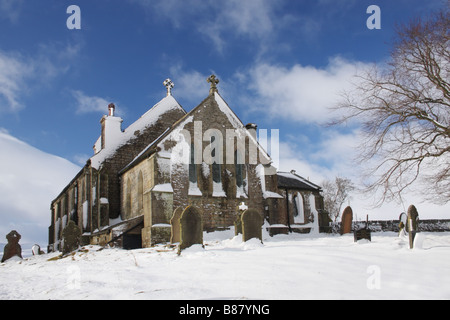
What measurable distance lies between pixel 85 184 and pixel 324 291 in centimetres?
1996

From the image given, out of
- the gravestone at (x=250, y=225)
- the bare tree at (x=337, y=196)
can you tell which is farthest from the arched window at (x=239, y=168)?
the bare tree at (x=337, y=196)

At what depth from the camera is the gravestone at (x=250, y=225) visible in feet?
44.4

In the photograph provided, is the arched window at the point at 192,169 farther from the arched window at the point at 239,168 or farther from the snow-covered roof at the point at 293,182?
the snow-covered roof at the point at 293,182

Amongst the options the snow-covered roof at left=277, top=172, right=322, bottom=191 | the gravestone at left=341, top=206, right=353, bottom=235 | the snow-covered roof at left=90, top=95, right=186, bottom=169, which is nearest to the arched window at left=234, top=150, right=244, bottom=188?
the gravestone at left=341, top=206, right=353, bottom=235

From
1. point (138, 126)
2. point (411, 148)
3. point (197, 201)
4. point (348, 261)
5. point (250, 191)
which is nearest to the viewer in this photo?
point (348, 261)

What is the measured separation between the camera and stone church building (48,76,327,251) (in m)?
18.2

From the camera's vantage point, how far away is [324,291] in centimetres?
605

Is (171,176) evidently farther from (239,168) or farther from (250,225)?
(250,225)

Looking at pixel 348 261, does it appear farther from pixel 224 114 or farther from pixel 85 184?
pixel 85 184

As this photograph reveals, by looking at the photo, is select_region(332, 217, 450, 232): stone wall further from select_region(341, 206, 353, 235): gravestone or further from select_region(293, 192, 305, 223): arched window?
select_region(341, 206, 353, 235): gravestone

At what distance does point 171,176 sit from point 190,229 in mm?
7211

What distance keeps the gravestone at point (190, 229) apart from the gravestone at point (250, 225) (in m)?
2.06

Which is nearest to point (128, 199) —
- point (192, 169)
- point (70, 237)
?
point (192, 169)
